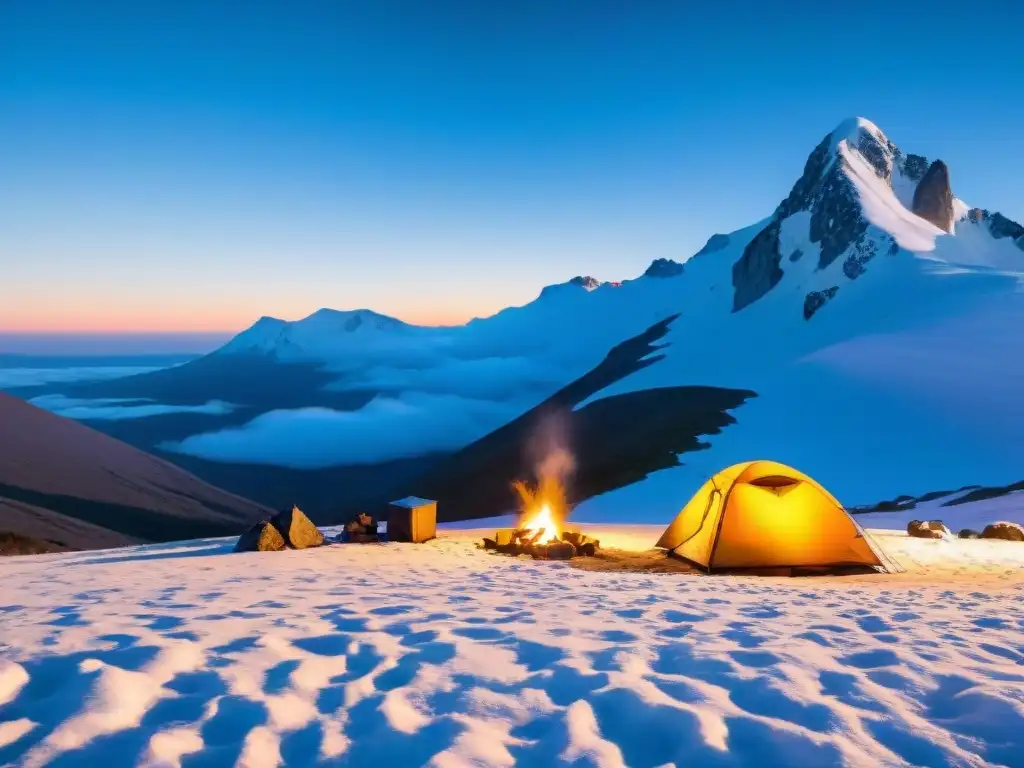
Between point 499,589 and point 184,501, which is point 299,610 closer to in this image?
point 499,589

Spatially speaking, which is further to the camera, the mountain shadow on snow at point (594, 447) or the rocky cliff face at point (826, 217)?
the rocky cliff face at point (826, 217)

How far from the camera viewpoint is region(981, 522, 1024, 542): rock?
57.0 ft

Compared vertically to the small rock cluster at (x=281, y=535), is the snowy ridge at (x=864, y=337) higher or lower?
higher

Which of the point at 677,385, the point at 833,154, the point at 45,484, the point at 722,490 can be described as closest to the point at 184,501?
the point at 45,484

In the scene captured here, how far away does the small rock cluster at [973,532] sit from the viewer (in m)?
17.4

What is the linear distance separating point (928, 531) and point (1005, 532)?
199 cm

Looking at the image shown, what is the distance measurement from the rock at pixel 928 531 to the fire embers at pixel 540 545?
358 inches

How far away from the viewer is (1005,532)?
57.5 ft

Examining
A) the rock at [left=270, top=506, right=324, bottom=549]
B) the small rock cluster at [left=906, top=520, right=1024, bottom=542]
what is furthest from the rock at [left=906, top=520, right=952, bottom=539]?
the rock at [left=270, top=506, right=324, bottom=549]

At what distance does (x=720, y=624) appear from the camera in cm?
680

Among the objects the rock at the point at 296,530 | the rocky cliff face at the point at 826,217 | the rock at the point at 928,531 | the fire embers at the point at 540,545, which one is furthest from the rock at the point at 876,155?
the rock at the point at 296,530

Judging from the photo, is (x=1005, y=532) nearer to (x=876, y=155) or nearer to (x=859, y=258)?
(x=859, y=258)

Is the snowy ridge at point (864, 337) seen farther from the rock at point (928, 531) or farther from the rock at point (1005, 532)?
the rock at point (928, 531)

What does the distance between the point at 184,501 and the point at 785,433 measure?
168ft
